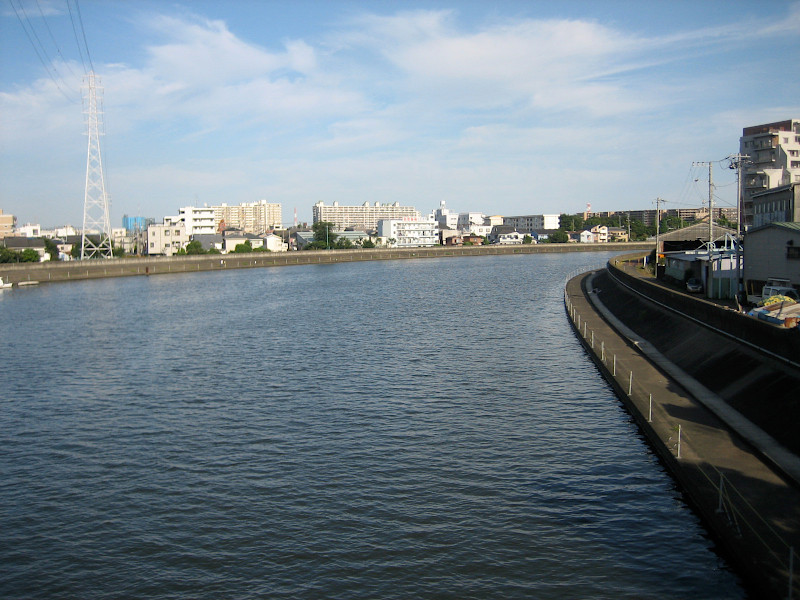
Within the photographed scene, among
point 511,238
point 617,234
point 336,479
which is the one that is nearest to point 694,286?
point 336,479

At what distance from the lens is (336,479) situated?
47.3ft

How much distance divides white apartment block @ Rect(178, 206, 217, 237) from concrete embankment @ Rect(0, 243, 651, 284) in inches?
1030

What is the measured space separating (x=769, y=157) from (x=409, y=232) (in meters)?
91.6

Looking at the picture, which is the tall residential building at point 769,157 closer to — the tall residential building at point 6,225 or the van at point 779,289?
the van at point 779,289

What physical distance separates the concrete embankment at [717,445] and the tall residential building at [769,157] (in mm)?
41790

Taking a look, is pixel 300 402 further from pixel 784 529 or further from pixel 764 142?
pixel 764 142

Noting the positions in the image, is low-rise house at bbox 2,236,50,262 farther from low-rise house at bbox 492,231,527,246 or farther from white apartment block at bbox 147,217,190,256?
low-rise house at bbox 492,231,527,246

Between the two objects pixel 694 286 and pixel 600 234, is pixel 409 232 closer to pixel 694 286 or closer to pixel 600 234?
pixel 600 234

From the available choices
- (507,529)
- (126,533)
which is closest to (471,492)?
(507,529)

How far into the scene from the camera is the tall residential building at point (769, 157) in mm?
60969

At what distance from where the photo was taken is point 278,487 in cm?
1413

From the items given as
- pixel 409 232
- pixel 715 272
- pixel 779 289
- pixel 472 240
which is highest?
pixel 409 232

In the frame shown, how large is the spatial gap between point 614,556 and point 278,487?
22.5ft

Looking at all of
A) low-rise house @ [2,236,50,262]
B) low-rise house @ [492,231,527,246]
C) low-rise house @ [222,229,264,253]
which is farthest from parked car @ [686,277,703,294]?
low-rise house @ [492,231,527,246]
